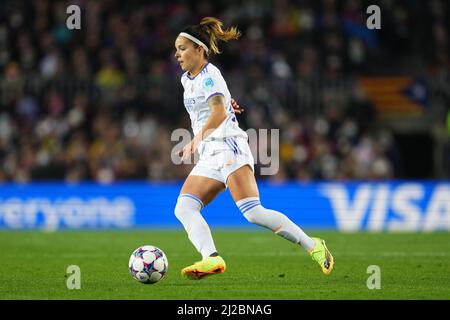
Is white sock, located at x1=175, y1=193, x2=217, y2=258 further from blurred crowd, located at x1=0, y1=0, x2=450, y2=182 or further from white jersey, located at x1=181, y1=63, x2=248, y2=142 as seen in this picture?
blurred crowd, located at x1=0, y1=0, x2=450, y2=182

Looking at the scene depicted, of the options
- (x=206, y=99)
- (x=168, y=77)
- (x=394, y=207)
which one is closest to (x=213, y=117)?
(x=206, y=99)

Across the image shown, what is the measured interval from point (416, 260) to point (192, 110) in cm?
398

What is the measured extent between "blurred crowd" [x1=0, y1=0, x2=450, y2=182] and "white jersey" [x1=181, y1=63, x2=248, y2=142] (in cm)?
1071

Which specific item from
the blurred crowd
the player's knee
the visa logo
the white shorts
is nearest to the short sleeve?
the white shorts

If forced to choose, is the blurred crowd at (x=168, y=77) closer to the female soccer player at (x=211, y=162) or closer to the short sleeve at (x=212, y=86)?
the female soccer player at (x=211, y=162)

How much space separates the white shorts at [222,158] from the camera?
31.1 ft

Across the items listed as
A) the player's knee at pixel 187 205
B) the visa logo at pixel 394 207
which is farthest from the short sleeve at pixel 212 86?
the visa logo at pixel 394 207

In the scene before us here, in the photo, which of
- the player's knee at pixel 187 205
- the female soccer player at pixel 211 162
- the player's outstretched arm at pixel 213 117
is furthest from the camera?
the player's knee at pixel 187 205

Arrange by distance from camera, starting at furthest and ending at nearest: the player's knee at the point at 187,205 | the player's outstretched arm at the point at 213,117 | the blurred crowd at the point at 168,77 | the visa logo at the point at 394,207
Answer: the blurred crowd at the point at 168,77
the visa logo at the point at 394,207
the player's knee at the point at 187,205
the player's outstretched arm at the point at 213,117

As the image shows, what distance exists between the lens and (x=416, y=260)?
12.1 meters

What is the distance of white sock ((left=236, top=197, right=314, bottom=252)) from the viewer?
947cm

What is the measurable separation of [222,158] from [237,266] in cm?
224

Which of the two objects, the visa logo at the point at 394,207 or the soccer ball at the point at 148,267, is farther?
the visa logo at the point at 394,207

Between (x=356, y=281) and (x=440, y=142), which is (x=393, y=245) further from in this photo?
(x=440, y=142)
